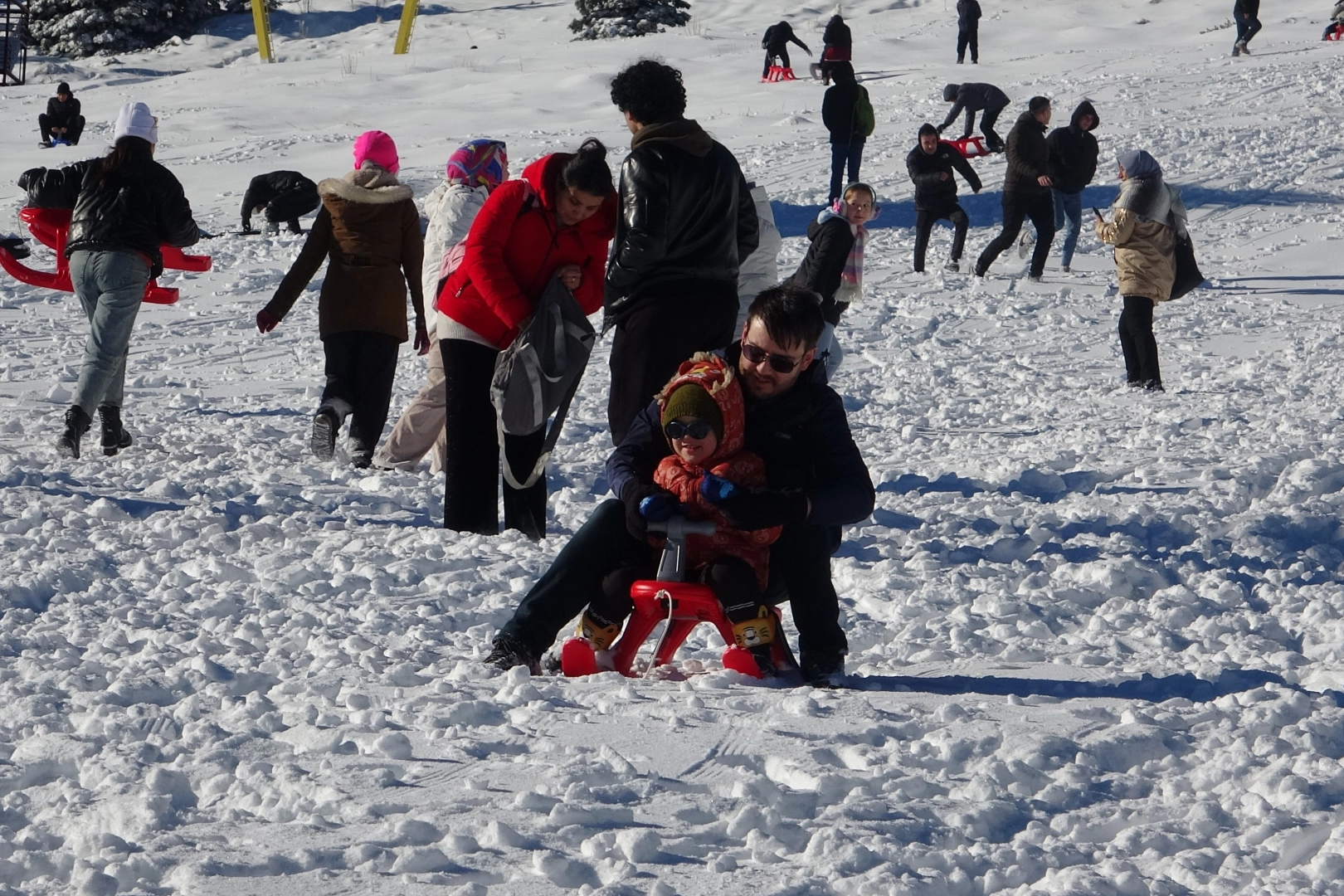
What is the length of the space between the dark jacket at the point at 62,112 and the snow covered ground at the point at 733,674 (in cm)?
784

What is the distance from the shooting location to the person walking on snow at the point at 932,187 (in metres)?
12.5

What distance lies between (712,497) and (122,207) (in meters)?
4.11

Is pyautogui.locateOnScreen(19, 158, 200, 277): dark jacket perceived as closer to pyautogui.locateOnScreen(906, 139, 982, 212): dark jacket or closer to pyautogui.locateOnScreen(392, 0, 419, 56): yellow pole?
pyautogui.locateOnScreen(906, 139, 982, 212): dark jacket

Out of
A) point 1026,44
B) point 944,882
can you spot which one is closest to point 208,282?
point 944,882

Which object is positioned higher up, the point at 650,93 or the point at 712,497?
the point at 650,93

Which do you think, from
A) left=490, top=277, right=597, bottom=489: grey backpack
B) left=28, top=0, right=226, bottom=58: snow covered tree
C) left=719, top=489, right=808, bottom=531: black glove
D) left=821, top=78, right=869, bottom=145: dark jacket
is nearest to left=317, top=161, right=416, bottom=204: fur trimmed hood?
left=490, top=277, right=597, bottom=489: grey backpack

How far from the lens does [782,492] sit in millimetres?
3908

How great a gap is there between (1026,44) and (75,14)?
20018mm

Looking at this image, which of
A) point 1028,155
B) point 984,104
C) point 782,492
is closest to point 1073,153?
point 1028,155

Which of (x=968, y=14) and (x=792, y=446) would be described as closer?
(x=792, y=446)

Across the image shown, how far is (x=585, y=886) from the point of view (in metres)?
2.70

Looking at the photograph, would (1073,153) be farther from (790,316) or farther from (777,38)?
(777,38)

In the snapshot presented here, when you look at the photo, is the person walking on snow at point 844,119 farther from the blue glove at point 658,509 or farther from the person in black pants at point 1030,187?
the blue glove at point 658,509

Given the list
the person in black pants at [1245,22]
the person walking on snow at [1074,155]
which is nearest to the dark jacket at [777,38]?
the person in black pants at [1245,22]
